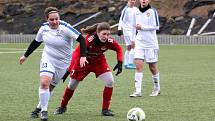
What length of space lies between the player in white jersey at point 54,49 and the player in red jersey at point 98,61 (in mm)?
408

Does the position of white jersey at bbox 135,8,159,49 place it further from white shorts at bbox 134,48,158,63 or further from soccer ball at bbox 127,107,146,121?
soccer ball at bbox 127,107,146,121

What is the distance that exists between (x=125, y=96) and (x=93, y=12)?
2759 centimetres

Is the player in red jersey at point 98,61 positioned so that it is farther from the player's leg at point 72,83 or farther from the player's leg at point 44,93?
the player's leg at point 44,93

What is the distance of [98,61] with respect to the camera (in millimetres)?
10938

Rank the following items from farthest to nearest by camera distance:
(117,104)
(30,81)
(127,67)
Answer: (127,67) < (30,81) < (117,104)

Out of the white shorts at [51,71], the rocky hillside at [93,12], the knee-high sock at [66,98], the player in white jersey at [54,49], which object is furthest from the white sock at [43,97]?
the rocky hillside at [93,12]

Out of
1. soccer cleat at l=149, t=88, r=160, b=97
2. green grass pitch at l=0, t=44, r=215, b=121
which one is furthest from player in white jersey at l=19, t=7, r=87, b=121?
soccer cleat at l=149, t=88, r=160, b=97

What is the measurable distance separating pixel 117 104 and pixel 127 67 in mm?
8997

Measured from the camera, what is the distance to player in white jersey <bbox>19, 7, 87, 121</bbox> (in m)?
10.1

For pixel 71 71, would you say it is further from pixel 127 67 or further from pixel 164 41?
pixel 164 41

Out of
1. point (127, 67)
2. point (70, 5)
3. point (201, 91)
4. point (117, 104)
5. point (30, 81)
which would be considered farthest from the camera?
point (70, 5)

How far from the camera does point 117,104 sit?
12016 mm

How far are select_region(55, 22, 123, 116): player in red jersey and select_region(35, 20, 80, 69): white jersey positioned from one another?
442 millimetres

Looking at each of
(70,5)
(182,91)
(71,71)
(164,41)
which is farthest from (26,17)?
(71,71)
